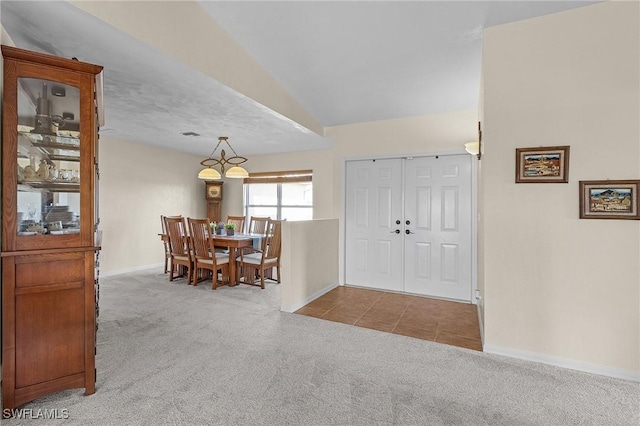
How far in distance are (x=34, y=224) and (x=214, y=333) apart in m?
1.66

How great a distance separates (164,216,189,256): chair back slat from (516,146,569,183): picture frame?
4.25 metres

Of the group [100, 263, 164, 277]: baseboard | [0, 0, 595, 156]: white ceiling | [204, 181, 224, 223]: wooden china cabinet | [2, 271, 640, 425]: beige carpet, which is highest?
[0, 0, 595, 156]: white ceiling

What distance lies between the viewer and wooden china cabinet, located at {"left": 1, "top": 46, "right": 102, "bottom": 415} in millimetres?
1664

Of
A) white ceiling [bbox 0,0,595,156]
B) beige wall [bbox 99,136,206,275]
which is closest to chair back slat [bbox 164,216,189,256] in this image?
beige wall [bbox 99,136,206,275]

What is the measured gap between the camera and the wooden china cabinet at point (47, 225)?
65.5 inches

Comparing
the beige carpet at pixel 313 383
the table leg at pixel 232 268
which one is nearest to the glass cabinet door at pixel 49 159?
the beige carpet at pixel 313 383

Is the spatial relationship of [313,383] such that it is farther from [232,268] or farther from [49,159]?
[232,268]

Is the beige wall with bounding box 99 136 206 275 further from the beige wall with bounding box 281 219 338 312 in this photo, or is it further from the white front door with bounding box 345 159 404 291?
the white front door with bounding box 345 159 404 291

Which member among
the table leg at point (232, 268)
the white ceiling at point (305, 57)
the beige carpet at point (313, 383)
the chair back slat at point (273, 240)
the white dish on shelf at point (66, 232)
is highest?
the white ceiling at point (305, 57)

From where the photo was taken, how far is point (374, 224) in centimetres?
455

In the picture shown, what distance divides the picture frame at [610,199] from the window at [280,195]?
4.04 m

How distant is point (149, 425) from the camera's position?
1.63 m

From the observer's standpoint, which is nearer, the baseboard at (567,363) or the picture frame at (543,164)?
the baseboard at (567,363)

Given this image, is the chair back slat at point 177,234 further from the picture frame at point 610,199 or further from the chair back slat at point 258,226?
the picture frame at point 610,199
